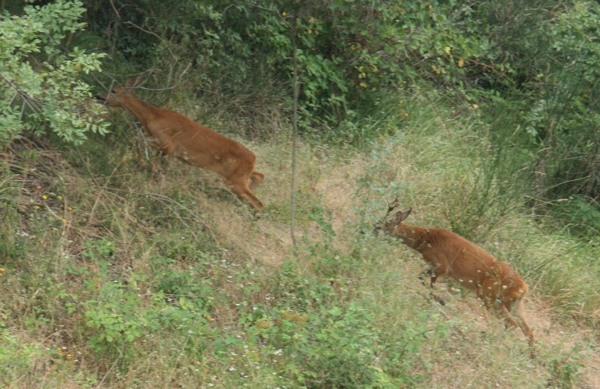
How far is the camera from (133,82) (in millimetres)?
9578

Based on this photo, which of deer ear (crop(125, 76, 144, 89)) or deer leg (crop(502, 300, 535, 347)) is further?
deer ear (crop(125, 76, 144, 89))

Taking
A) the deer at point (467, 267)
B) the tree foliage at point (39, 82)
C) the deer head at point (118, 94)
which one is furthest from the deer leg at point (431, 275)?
the deer head at point (118, 94)

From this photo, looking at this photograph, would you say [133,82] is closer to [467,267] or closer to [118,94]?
[118,94]

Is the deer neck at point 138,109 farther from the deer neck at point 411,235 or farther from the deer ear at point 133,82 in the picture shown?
the deer neck at point 411,235

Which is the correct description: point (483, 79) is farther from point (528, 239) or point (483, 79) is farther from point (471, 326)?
point (471, 326)

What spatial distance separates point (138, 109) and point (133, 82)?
13.3 inches

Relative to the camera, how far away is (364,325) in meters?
6.77

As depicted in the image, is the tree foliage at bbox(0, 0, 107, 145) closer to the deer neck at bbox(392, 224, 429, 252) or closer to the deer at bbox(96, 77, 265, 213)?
the deer at bbox(96, 77, 265, 213)

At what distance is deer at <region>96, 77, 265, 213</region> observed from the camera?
936 centimetres

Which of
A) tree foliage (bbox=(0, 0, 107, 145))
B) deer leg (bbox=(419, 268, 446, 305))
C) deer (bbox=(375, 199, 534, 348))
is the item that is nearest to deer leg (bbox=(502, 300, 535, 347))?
deer (bbox=(375, 199, 534, 348))

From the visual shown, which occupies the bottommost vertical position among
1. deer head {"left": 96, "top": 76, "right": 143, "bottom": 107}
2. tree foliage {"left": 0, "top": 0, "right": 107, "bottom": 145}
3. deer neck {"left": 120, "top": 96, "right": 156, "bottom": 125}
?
deer neck {"left": 120, "top": 96, "right": 156, "bottom": 125}

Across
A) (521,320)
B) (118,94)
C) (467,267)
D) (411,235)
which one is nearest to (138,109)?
(118,94)

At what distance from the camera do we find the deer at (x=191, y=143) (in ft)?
30.7

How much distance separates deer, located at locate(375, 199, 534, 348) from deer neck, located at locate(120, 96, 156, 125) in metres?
2.71
